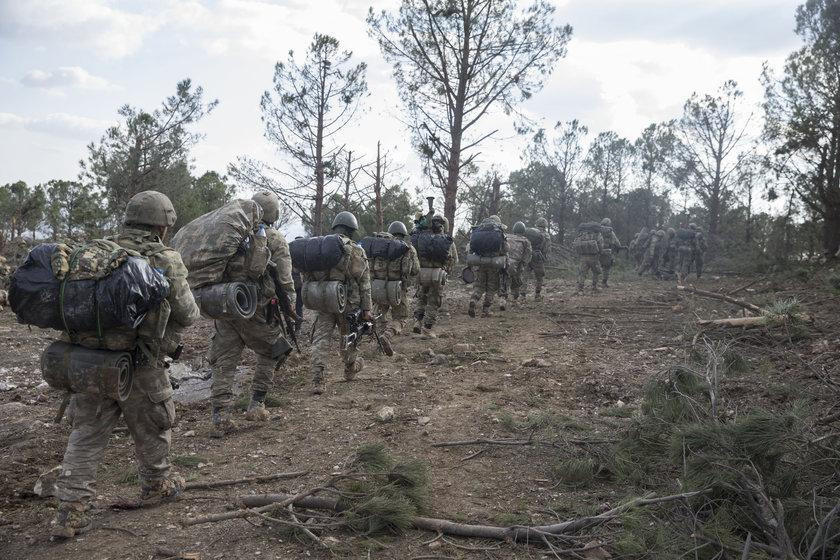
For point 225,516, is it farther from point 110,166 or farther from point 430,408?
point 110,166

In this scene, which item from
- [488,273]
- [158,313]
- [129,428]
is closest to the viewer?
[158,313]

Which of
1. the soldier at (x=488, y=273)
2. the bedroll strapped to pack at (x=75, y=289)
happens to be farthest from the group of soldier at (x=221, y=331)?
the soldier at (x=488, y=273)

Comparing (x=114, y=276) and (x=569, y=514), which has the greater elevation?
(x=114, y=276)

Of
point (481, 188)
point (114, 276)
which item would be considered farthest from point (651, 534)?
point (481, 188)

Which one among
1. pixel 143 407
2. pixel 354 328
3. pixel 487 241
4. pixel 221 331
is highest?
pixel 487 241

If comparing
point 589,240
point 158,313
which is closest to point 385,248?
point 158,313

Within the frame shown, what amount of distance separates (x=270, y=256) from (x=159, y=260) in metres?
1.73

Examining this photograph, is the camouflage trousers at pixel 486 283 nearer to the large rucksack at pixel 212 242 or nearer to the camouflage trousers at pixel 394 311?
the camouflage trousers at pixel 394 311

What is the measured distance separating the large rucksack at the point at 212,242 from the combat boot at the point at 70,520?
193 cm

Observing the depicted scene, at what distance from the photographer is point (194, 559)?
2.79 metres

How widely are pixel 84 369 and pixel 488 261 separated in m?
8.37

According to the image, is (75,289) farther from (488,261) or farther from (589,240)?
(589,240)

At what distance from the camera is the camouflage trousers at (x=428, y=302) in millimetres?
9875

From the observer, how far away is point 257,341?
5.14 m
